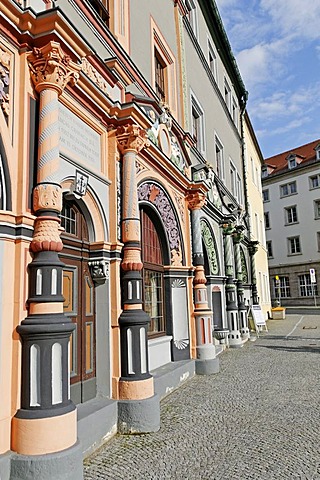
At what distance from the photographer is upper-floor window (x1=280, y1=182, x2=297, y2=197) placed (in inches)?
1758

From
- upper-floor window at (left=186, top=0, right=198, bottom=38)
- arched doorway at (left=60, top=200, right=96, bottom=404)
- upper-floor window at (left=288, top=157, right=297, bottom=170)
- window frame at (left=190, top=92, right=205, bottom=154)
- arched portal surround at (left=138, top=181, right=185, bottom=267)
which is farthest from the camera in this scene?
upper-floor window at (left=288, top=157, right=297, bottom=170)

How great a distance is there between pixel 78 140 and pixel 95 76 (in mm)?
1155

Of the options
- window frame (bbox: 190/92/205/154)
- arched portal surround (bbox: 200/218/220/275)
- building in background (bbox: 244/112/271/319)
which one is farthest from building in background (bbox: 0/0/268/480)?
building in background (bbox: 244/112/271/319)

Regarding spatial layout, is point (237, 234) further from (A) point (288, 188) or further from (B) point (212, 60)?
(A) point (288, 188)

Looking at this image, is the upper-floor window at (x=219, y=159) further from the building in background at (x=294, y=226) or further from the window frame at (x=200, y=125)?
the building in background at (x=294, y=226)

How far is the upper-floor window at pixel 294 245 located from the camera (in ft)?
142

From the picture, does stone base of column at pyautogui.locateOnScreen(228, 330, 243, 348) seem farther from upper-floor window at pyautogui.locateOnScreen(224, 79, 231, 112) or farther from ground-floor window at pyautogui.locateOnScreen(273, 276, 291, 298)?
ground-floor window at pyautogui.locateOnScreen(273, 276, 291, 298)

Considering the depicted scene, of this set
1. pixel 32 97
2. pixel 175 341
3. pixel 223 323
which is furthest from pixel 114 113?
pixel 223 323

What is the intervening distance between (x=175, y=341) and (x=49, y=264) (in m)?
5.20

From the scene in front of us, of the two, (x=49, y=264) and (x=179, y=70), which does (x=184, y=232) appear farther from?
(x=49, y=264)

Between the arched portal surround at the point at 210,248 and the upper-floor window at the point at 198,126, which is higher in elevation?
the upper-floor window at the point at 198,126

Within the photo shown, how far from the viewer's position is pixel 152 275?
27.6 ft

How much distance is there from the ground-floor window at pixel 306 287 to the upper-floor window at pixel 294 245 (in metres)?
2.72

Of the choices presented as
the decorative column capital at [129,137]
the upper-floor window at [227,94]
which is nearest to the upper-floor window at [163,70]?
the decorative column capital at [129,137]
